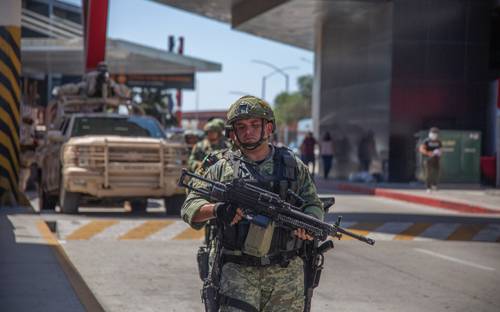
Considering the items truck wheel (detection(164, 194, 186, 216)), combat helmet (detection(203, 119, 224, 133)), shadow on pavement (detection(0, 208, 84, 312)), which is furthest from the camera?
truck wheel (detection(164, 194, 186, 216))

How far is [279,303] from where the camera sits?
15.2ft

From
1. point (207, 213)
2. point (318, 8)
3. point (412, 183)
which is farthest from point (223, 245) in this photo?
point (318, 8)

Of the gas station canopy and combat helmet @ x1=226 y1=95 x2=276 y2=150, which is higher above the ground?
the gas station canopy

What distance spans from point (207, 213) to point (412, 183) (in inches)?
1006

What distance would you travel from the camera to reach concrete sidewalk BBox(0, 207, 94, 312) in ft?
21.7

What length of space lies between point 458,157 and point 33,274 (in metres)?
21.3


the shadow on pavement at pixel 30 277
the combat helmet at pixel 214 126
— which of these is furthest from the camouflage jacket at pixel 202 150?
the shadow on pavement at pixel 30 277

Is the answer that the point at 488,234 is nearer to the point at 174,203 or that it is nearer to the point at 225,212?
the point at 174,203

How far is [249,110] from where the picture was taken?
15.3 ft

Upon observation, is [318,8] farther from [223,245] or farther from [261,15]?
[223,245]

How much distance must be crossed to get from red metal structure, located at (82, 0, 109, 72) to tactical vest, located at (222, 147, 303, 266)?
67.6ft

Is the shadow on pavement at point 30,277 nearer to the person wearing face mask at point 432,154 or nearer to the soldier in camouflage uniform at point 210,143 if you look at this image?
the soldier in camouflage uniform at point 210,143

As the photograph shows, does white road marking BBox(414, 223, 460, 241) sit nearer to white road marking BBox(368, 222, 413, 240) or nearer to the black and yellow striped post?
white road marking BBox(368, 222, 413, 240)

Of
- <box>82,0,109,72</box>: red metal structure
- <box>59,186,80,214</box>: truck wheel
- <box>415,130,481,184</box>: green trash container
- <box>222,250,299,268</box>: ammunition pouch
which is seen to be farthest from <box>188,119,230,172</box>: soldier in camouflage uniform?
<box>415,130,481,184</box>: green trash container
